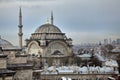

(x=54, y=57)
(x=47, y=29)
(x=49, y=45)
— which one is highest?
(x=47, y=29)

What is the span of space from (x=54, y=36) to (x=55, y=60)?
3006mm

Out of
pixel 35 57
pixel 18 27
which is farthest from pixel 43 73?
pixel 35 57

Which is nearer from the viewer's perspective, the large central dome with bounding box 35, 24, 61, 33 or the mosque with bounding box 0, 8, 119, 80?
the mosque with bounding box 0, 8, 119, 80

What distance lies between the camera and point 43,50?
37.1 meters

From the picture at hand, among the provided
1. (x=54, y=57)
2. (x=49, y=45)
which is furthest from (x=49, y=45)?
(x=54, y=57)

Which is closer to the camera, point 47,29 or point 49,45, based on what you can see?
point 49,45

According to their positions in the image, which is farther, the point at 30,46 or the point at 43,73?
the point at 30,46

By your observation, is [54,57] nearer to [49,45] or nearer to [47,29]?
[49,45]

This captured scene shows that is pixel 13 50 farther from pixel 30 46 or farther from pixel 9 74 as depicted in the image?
pixel 30 46

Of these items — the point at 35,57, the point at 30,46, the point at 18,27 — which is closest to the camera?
the point at 18,27

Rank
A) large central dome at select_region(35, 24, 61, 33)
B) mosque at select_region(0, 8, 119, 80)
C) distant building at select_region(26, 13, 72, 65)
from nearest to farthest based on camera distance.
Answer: mosque at select_region(0, 8, 119, 80) → distant building at select_region(26, 13, 72, 65) → large central dome at select_region(35, 24, 61, 33)

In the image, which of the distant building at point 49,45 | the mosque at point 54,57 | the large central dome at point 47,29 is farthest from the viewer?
the large central dome at point 47,29

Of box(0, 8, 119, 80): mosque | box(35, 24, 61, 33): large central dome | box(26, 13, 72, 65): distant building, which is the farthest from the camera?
box(35, 24, 61, 33): large central dome

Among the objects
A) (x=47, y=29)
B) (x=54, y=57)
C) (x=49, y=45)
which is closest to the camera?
(x=54, y=57)
